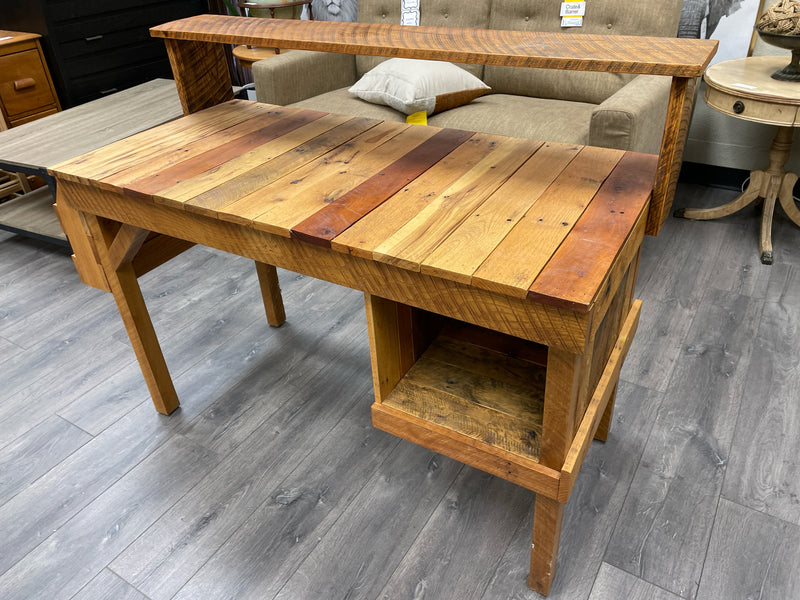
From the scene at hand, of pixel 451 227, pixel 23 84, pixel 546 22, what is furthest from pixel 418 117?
pixel 23 84

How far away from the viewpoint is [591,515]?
1.38 metres

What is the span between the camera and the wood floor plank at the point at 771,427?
1403mm

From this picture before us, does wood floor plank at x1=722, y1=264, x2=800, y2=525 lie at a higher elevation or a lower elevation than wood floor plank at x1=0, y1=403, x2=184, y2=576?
lower

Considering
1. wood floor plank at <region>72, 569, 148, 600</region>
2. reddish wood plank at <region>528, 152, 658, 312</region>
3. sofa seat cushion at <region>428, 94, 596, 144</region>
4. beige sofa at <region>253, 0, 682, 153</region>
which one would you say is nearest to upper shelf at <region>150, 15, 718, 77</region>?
reddish wood plank at <region>528, 152, 658, 312</region>

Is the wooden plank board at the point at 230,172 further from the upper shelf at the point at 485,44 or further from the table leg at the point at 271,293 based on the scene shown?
the table leg at the point at 271,293

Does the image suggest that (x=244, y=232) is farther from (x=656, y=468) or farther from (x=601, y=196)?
(x=656, y=468)

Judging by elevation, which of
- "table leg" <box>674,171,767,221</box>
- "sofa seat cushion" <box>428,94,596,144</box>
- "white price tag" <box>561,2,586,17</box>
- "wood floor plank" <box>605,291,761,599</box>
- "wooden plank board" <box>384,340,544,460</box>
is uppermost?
"white price tag" <box>561,2,586,17</box>

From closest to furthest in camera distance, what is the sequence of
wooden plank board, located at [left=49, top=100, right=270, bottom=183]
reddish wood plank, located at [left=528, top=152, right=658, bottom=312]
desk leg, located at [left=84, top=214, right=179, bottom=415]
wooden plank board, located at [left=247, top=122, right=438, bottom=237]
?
reddish wood plank, located at [left=528, top=152, right=658, bottom=312] → wooden plank board, located at [left=247, top=122, right=438, bottom=237] → wooden plank board, located at [left=49, top=100, right=270, bottom=183] → desk leg, located at [left=84, top=214, right=179, bottom=415]

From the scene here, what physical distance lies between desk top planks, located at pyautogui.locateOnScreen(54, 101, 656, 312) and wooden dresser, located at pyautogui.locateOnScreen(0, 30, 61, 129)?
2014mm

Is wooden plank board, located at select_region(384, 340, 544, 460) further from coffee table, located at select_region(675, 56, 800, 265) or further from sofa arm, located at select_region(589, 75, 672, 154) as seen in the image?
coffee table, located at select_region(675, 56, 800, 265)

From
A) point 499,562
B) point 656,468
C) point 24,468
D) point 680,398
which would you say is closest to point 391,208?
point 499,562

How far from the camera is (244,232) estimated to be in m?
1.12

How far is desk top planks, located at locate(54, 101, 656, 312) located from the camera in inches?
35.6

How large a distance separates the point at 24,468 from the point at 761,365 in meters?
2.15
